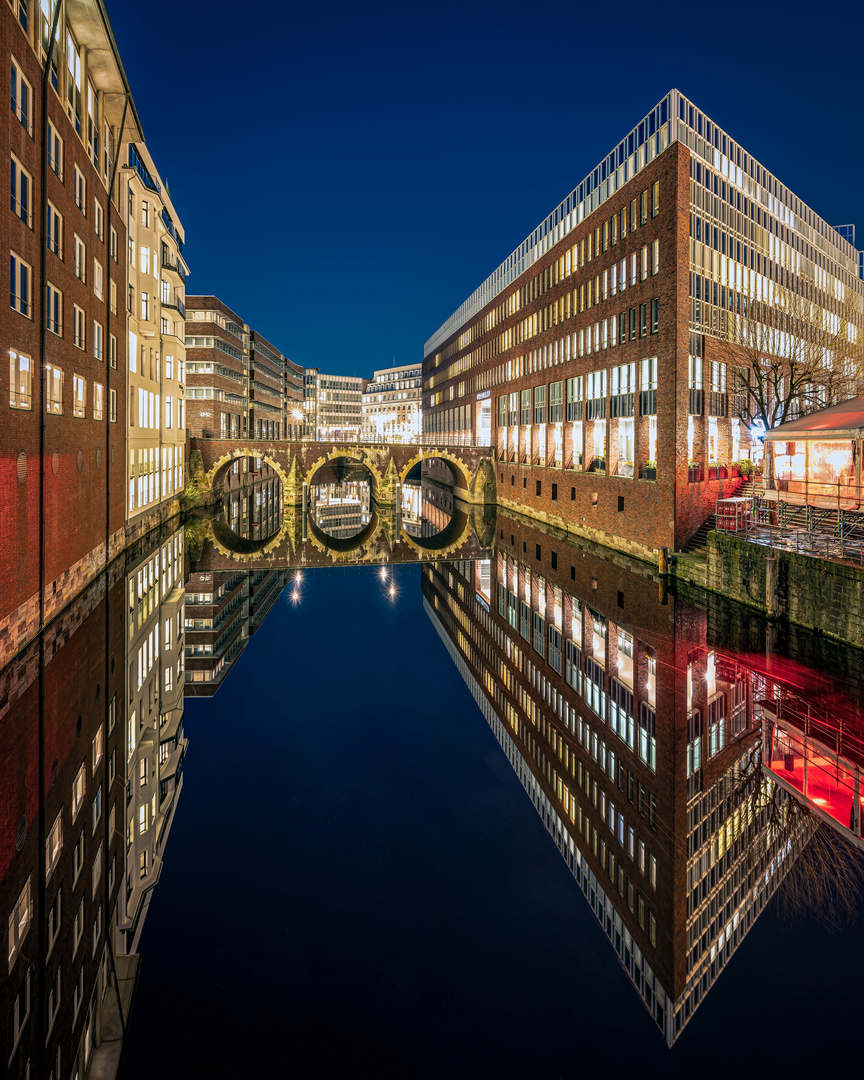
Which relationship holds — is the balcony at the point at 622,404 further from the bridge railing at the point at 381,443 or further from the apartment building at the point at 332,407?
the apartment building at the point at 332,407

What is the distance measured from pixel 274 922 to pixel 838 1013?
5.97 metres

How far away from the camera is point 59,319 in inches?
731

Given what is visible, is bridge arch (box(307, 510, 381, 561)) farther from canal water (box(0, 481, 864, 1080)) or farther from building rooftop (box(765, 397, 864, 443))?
building rooftop (box(765, 397, 864, 443))

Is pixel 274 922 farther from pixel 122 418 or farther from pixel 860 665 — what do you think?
pixel 122 418

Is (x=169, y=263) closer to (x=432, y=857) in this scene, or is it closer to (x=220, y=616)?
(x=220, y=616)

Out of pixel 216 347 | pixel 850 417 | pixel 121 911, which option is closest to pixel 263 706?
pixel 121 911

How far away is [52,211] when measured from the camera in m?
18.0

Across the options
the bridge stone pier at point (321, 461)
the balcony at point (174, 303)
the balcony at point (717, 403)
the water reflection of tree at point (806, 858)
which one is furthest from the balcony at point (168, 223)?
the water reflection of tree at point (806, 858)

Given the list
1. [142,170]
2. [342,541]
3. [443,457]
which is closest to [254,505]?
[443,457]

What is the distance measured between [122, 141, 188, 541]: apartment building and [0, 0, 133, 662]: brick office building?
15.2ft

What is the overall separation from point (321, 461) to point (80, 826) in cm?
5468

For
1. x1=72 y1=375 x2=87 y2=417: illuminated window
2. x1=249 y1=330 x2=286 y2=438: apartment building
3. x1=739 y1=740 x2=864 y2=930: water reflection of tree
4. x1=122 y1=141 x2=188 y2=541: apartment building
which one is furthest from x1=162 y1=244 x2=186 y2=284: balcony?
x1=739 y1=740 x2=864 y2=930: water reflection of tree

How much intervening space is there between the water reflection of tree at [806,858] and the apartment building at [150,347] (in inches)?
1180

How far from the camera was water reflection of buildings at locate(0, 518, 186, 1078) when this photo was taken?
5699mm
